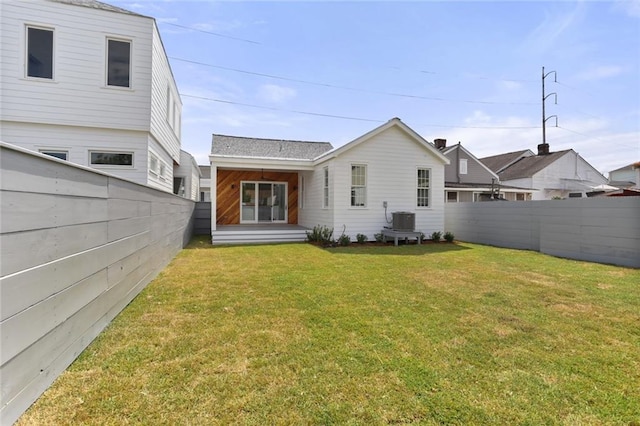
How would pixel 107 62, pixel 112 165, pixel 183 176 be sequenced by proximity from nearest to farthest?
pixel 107 62, pixel 112 165, pixel 183 176

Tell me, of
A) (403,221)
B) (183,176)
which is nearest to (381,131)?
(403,221)

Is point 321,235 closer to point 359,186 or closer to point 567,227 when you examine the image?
point 359,186

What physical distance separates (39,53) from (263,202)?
9.26 meters

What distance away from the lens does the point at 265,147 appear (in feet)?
54.0

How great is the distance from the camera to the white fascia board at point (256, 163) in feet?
38.0

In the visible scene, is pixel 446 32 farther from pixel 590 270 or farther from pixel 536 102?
pixel 536 102

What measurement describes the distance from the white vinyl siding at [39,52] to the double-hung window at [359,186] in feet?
30.7

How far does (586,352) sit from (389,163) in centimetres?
912

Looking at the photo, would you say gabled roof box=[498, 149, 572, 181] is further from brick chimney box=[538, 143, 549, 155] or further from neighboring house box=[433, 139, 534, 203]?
neighboring house box=[433, 139, 534, 203]

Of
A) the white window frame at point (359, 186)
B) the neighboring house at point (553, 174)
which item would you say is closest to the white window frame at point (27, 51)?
the white window frame at point (359, 186)

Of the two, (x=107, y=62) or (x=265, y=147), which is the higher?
(x=107, y=62)

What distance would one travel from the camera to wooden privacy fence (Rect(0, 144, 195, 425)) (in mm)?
1810

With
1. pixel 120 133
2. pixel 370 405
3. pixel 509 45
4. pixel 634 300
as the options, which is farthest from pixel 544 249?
pixel 120 133

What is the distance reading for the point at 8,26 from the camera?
7887mm
